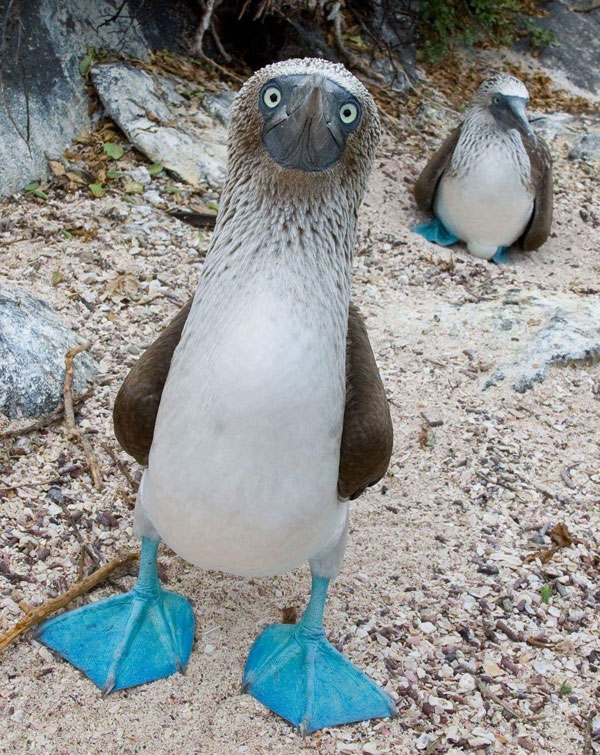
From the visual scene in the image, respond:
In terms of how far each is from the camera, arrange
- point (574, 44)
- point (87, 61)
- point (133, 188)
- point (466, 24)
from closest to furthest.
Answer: point (133, 188) → point (87, 61) → point (466, 24) → point (574, 44)

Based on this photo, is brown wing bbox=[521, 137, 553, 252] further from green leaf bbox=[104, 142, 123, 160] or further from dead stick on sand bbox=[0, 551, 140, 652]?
dead stick on sand bbox=[0, 551, 140, 652]

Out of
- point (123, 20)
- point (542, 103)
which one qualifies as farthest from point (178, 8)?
point (542, 103)

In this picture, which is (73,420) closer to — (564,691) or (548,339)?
(564,691)

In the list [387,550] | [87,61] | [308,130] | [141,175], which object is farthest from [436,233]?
[308,130]

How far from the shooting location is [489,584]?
3.73 metres

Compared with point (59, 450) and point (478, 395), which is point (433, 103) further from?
point (59, 450)

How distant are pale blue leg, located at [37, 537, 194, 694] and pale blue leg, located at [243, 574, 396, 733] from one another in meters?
0.30

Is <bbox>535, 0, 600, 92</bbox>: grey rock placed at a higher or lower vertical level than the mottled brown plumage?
higher

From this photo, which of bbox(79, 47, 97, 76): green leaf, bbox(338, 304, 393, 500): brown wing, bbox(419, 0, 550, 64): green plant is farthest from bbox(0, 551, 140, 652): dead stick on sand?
bbox(419, 0, 550, 64): green plant

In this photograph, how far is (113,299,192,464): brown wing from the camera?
2.90 metres

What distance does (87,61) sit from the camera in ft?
21.3

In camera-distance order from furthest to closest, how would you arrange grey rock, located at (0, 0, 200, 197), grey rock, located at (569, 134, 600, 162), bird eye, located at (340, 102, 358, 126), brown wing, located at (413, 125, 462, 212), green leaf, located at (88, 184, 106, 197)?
1. grey rock, located at (569, 134, 600, 162)
2. brown wing, located at (413, 125, 462, 212)
3. green leaf, located at (88, 184, 106, 197)
4. grey rock, located at (0, 0, 200, 197)
5. bird eye, located at (340, 102, 358, 126)

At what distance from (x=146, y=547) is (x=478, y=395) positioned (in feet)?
7.71

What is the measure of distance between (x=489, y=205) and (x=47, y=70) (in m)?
3.62
